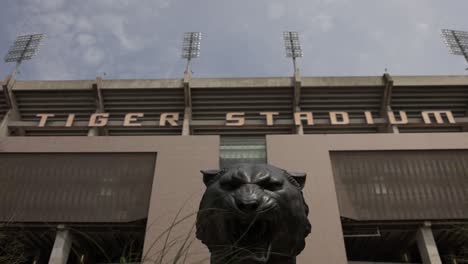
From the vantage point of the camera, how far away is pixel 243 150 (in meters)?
19.3

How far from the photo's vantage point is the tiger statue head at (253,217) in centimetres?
205

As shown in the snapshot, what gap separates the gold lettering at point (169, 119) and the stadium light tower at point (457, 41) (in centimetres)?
2223

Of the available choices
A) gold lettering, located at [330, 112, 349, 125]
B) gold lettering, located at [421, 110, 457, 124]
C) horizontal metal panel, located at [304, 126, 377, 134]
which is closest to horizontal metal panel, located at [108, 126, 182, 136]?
horizontal metal panel, located at [304, 126, 377, 134]

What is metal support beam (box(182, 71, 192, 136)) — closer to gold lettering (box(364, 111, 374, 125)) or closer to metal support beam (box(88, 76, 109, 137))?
metal support beam (box(88, 76, 109, 137))

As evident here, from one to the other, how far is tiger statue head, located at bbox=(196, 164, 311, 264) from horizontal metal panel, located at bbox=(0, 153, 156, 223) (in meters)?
16.4

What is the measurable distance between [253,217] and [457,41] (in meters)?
Answer: 33.7

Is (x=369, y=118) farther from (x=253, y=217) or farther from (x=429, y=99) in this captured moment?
(x=253, y=217)

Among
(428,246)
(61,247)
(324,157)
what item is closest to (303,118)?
(324,157)

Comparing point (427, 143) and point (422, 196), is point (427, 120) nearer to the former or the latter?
point (427, 143)

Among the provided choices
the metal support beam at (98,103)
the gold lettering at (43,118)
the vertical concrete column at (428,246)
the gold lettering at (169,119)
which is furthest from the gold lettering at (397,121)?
the gold lettering at (43,118)

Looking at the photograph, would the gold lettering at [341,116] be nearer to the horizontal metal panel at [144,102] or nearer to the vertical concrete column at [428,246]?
the vertical concrete column at [428,246]

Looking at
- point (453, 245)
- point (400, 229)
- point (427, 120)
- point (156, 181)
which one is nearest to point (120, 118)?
point (156, 181)

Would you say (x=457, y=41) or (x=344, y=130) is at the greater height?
(x=457, y=41)

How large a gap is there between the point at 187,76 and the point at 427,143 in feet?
47.0
